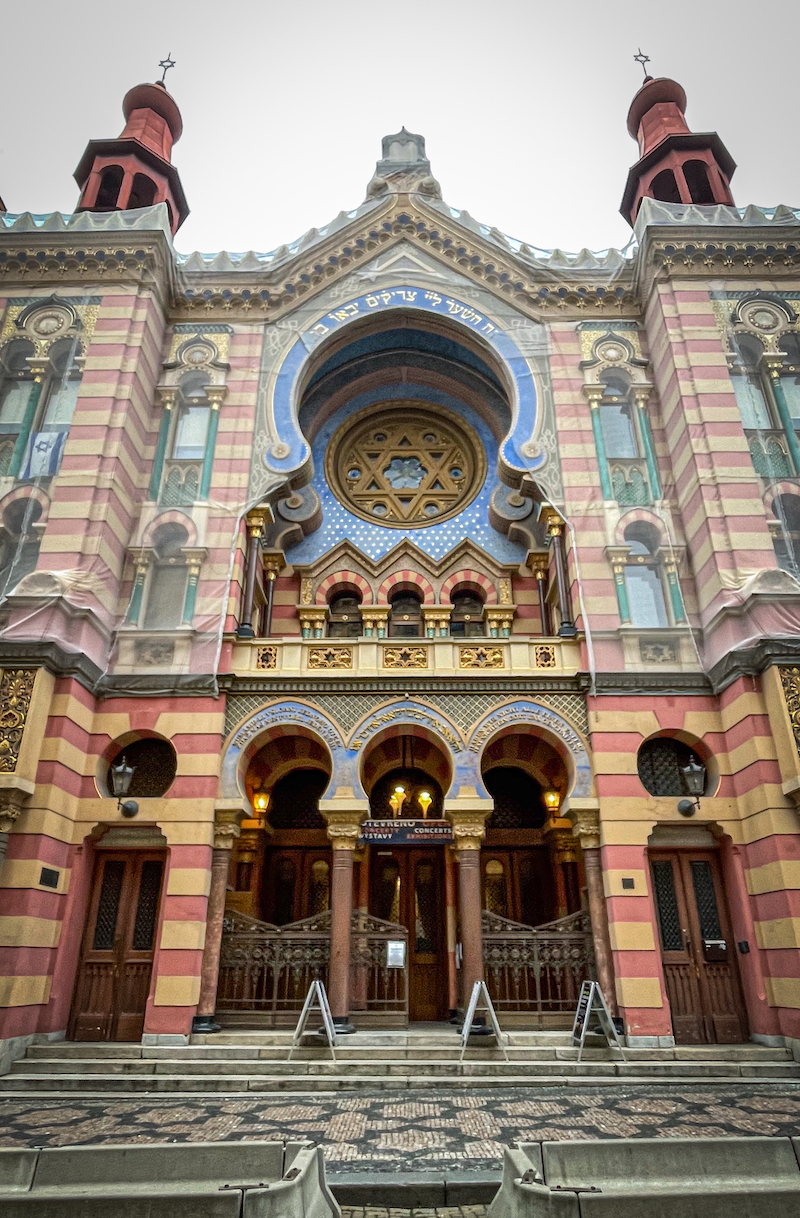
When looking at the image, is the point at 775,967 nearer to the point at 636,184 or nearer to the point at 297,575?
the point at 297,575

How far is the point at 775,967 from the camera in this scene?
12656 mm

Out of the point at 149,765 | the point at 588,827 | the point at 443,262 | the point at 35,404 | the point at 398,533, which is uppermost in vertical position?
the point at 443,262

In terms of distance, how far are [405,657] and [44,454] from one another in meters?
9.14

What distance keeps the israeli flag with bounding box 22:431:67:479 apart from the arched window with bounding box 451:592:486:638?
9900 mm

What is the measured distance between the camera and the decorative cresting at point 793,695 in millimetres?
13102

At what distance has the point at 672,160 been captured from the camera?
21812 millimetres

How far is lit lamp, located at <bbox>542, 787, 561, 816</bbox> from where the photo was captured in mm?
16812

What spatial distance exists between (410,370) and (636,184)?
928 cm

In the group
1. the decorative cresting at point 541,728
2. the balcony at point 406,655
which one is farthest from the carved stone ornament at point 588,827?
the balcony at point 406,655

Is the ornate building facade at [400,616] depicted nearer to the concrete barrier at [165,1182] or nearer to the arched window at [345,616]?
the arched window at [345,616]

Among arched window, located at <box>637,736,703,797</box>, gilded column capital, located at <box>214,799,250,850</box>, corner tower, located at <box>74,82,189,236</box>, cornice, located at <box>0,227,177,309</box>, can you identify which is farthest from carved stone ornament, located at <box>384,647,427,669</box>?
corner tower, located at <box>74,82,189,236</box>

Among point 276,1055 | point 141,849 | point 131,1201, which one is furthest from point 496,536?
point 131,1201

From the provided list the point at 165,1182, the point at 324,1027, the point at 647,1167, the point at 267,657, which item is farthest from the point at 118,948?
the point at 647,1167

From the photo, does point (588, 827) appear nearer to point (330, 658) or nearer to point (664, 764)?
point (664, 764)
